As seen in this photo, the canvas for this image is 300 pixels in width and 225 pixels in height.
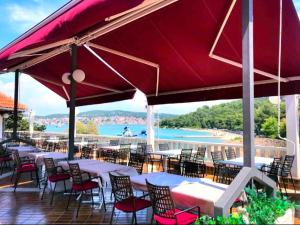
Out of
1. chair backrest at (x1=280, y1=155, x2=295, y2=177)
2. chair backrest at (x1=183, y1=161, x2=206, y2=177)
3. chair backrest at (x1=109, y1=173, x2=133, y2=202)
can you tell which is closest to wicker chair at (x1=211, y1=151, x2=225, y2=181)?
chair backrest at (x1=280, y1=155, x2=295, y2=177)

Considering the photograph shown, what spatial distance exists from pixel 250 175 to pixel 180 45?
3.56 metres

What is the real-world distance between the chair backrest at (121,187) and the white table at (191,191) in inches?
11.4

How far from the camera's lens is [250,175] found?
285 centimetres

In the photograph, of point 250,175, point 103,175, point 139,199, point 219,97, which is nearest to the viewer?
point 250,175

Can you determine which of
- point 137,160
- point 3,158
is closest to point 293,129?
point 137,160

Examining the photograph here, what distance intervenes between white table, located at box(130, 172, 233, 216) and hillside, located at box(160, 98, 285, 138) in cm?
1708

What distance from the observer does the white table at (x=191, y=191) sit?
3460mm

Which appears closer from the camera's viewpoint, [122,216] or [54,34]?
[54,34]

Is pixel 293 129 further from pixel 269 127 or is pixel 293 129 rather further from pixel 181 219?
pixel 269 127

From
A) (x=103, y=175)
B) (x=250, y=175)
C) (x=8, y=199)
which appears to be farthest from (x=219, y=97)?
(x=8, y=199)

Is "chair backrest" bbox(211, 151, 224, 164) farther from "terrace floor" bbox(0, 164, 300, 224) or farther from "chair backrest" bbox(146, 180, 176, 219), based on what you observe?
"chair backrest" bbox(146, 180, 176, 219)

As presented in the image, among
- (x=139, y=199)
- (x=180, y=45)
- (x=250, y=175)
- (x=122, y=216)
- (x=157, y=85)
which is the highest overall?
(x=180, y=45)

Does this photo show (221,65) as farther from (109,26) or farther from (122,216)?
(122,216)

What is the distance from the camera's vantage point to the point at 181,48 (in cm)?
584
